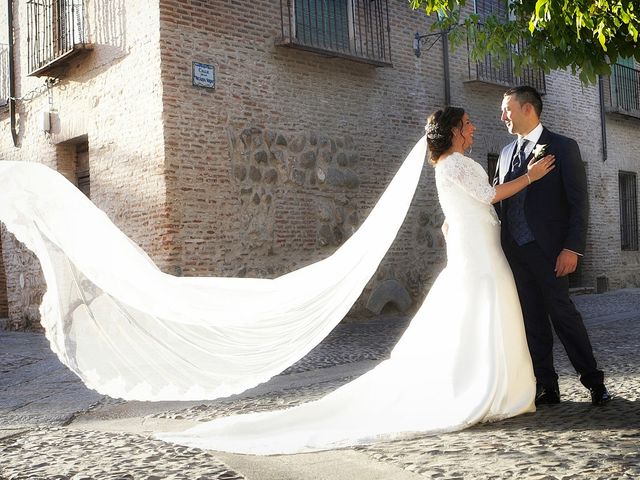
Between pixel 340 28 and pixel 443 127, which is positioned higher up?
pixel 340 28

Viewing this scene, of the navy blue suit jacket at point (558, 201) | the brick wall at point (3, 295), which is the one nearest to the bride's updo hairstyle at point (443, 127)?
the navy blue suit jacket at point (558, 201)

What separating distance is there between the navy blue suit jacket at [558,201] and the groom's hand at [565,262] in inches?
2.4

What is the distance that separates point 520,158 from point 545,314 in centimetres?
98

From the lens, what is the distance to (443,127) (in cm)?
466

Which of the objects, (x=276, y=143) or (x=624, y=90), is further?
(x=624, y=90)

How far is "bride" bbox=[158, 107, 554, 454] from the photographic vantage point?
13.6ft

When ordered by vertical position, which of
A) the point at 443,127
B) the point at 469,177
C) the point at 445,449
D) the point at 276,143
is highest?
the point at 276,143

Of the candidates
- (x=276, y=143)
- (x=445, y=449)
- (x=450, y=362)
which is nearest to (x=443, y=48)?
(x=276, y=143)

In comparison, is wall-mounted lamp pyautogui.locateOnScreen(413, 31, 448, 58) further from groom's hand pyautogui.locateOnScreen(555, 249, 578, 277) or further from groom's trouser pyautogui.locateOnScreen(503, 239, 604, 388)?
Result: groom's hand pyautogui.locateOnScreen(555, 249, 578, 277)

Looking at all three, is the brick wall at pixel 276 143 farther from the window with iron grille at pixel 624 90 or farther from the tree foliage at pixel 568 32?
the window with iron grille at pixel 624 90

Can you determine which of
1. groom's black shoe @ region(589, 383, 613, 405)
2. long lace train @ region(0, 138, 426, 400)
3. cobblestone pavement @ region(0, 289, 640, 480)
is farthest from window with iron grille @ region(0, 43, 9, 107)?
groom's black shoe @ region(589, 383, 613, 405)

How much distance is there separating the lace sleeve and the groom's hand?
53cm

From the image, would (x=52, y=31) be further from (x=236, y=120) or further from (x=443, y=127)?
(x=443, y=127)

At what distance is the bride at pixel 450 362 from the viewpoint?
163 inches
